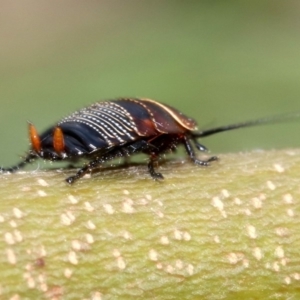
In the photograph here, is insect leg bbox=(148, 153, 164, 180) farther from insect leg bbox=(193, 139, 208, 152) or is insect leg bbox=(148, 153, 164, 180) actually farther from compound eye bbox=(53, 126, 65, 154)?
insect leg bbox=(193, 139, 208, 152)

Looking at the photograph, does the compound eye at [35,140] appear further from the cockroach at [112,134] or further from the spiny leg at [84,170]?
the spiny leg at [84,170]

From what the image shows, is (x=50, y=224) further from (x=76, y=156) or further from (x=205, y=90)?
(x=205, y=90)

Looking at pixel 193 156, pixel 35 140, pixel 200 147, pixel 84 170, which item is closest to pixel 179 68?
pixel 200 147

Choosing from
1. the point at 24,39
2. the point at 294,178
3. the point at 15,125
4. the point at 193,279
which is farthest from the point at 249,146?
the point at 24,39

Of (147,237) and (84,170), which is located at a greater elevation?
(84,170)

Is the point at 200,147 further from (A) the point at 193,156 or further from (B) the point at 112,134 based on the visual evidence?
(B) the point at 112,134

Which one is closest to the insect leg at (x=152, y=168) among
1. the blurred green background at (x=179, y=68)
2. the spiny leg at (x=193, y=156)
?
the spiny leg at (x=193, y=156)

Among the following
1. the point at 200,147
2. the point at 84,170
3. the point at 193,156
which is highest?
the point at 84,170
